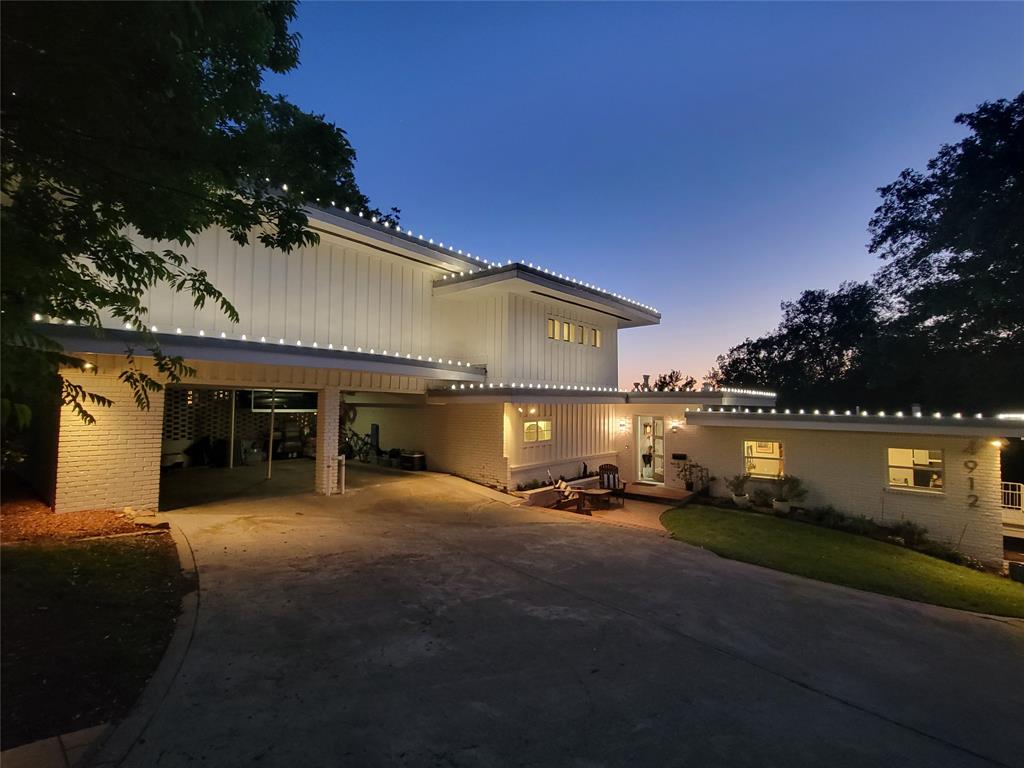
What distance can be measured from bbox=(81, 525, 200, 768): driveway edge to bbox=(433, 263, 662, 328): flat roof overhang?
1041cm

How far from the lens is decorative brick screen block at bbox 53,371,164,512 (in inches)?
323

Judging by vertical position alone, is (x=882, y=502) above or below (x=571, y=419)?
below

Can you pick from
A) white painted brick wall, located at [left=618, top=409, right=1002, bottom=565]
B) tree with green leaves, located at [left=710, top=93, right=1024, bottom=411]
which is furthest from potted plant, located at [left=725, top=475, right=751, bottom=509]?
tree with green leaves, located at [left=710, top=93, right=1024, bottom=411]

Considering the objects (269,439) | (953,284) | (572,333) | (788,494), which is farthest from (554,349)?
(953,284)

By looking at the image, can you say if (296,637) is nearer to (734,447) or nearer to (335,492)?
(335,492)

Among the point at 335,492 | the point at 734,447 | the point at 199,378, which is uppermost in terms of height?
the point at 199,378

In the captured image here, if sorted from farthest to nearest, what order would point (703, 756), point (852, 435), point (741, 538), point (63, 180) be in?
point (852, 435), point (741, 538), point (703, 756), point (63, 180)

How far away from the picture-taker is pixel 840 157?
66.9 feet

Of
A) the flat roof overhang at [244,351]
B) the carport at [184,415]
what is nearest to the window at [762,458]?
the carport at [184,415]

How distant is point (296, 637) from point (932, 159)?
32.1 meters

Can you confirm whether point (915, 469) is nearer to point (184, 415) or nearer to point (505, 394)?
point (505, 394)

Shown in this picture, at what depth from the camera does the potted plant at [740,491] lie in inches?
564

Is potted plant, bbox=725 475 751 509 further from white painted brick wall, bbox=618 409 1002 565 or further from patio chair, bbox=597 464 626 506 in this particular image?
patio chair, bbox=597 464 626 506

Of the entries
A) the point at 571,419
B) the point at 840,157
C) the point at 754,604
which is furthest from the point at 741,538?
the point at 840,157
